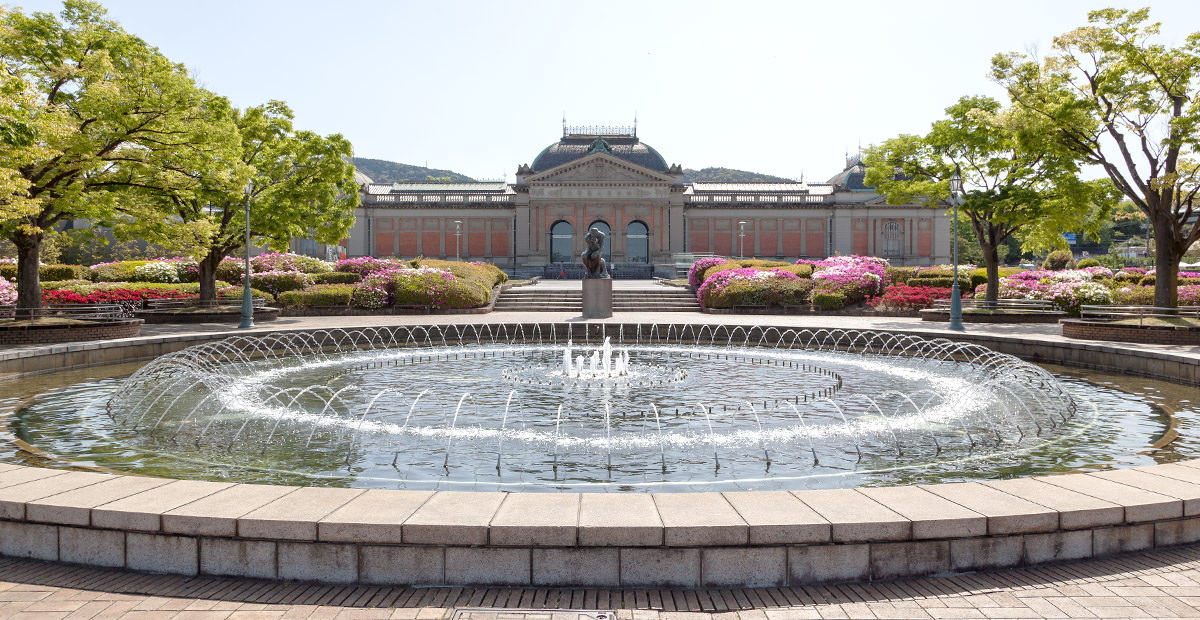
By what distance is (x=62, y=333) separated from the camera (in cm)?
1596

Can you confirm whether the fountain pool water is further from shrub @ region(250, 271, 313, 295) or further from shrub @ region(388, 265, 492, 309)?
shrub @ region(250, 271, 313, 295)

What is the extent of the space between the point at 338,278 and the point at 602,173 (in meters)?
36.7

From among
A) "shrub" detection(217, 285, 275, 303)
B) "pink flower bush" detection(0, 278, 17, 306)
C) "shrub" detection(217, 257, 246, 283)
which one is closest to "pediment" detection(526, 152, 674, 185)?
"shrub" detection(217, 257, 246, 283)

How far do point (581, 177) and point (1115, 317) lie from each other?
47.6m

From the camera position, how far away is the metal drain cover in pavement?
3.62m

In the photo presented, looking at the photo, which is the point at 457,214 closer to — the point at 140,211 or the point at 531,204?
the point at 531,204

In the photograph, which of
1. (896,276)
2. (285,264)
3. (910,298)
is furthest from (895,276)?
(285,264)

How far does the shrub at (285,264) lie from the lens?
3079 centimetres

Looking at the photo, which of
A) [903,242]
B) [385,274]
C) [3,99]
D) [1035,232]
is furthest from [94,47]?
[903,242]

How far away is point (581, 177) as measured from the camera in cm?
6384

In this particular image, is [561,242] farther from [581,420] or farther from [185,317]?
[581,420]

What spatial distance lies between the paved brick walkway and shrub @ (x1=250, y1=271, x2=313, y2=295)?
85.5ft

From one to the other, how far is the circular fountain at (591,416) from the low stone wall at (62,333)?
9.33ft

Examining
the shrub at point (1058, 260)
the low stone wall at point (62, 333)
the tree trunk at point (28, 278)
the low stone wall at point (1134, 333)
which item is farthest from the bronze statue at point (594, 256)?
the shrub at point (1058, 260)
